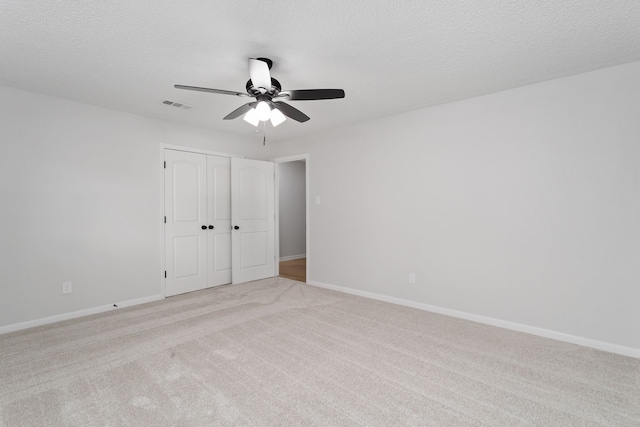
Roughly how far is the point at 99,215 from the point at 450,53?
13.6ft

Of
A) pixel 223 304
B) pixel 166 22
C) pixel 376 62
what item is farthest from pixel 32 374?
pixel 376 62

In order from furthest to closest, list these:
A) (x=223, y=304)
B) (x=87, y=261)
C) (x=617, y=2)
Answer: (x=223, y=304), (x=87, y=261), (x=617, y=2)

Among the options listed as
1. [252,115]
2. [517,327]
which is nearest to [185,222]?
[252,115]

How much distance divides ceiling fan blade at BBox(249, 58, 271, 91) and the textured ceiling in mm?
195

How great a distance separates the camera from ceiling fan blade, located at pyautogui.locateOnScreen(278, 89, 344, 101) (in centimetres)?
238

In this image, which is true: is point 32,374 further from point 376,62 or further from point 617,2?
point 617,2

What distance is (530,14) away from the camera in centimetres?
196

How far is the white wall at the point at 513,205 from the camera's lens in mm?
2654

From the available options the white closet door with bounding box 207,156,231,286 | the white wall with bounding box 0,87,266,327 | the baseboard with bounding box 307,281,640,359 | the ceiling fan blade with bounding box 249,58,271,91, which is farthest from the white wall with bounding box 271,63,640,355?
the white wall with bounding box 0,87,266,327

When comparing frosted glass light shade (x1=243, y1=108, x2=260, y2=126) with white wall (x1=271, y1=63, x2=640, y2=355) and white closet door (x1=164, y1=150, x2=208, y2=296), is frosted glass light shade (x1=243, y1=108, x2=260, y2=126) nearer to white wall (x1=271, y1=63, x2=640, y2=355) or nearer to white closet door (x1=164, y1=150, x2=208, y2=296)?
white wall (x1=271, y1=63, x2=640, y2=355)

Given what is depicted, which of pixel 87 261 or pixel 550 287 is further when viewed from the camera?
pixel 87 261

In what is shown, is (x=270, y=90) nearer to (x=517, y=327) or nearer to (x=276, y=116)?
(x=276, y=116)

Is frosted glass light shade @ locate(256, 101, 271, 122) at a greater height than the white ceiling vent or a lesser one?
lesser

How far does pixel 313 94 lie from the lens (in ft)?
8.02
